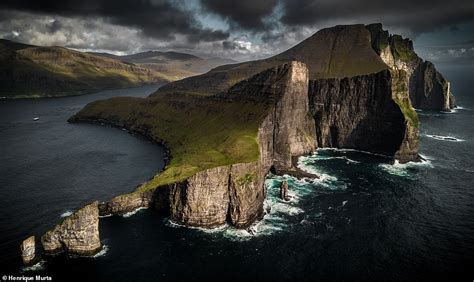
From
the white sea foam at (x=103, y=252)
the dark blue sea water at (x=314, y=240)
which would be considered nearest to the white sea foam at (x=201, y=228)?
the dark blue sea water at (x=314, y=240)

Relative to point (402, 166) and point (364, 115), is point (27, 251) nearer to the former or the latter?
point (402, 166)

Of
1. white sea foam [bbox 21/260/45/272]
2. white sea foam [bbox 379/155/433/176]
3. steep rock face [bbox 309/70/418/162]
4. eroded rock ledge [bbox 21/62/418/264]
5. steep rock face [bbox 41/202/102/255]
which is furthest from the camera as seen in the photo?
steep rock face [bbox 309/70/418/162]

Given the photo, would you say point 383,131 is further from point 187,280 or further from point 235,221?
point 187,280

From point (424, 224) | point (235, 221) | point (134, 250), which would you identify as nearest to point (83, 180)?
point (134, 250)

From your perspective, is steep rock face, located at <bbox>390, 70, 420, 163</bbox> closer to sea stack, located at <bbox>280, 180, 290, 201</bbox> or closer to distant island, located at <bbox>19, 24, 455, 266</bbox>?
distant island, located at <bbox>19, 24, 455, 266</bbox>

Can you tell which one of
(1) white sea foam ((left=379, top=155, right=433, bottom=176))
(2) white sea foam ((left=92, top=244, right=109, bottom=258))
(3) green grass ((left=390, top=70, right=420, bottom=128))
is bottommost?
(2) white sea foam ((left=92, top=244, right=109, bottom=258))

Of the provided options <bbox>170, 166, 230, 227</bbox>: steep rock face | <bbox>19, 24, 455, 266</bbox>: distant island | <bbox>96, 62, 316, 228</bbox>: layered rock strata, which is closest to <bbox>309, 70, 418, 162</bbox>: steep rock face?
<bbox>19, 24, 455, 266</bbox>: distant island
